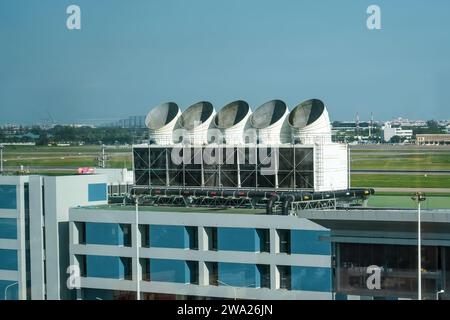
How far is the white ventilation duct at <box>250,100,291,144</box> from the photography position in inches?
367

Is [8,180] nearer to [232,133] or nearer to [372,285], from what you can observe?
[232,133]

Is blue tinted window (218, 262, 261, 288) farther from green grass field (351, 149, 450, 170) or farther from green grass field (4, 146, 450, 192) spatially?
green grass field (351, 149, 450, 170)

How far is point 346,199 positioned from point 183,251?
86.1 inches

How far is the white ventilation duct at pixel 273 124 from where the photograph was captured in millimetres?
9320

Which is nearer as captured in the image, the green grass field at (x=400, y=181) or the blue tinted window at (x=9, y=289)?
the blue tinted window at (x=9, y=289)

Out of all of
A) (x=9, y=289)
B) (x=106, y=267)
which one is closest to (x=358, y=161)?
(x=106, y=267)

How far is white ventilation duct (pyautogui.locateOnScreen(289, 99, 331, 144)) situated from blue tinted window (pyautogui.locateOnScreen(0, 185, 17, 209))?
313 cm

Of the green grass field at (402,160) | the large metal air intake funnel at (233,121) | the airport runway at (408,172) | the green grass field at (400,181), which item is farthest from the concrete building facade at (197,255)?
the airport runway at (408,172)

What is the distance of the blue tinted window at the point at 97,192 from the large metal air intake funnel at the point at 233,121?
154cm

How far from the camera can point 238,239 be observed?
306 inches

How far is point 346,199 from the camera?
9211mm

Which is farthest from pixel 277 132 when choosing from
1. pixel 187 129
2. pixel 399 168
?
pixel 399 168

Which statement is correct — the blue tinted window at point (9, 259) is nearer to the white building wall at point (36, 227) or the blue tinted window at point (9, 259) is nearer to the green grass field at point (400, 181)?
the white building wall at point (36, 227)

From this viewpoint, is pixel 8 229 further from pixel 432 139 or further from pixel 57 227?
pixel 432 139
